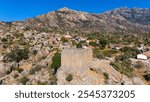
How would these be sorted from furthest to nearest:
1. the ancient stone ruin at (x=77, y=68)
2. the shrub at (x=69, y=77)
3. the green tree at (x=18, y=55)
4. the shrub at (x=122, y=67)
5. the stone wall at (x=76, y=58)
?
the green tree at (x=18, y=55) → the shrub at (x=122, y=67) → the shrub at (x=69, y=77) → the ancient stone ruin at (x=77, y=68) → the stone wall at (x=76, y=58)

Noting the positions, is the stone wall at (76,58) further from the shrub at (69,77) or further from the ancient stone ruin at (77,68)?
the shrub at (69,77)

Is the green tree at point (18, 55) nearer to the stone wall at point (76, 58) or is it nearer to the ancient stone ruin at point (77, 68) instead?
the ancient stone ruin at point (77, 68)

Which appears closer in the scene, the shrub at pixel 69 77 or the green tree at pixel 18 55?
the shrub at pixel 69 77

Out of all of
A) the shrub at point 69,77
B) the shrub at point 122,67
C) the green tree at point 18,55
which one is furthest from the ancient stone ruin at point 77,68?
the green tree at point 18,55

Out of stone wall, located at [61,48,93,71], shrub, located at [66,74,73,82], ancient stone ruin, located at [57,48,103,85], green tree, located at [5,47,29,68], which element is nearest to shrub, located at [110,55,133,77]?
ancient stone ruin, located at [57,48,103,85]

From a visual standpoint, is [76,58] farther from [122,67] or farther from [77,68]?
[122,67]

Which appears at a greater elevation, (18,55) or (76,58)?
(18,55)

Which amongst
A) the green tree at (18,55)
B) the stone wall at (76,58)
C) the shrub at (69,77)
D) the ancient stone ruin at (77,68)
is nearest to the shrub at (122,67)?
the ancient stone ruin at (77,68)

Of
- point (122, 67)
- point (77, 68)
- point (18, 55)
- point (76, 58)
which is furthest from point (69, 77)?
point (18, 55)

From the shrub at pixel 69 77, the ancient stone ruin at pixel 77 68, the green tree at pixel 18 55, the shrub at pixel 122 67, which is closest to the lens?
the ancient stone ruin at pixel 77 68

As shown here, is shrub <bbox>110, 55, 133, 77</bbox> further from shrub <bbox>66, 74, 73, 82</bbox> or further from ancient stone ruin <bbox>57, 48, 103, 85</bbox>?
shrub <bbox>66, 74, 73, 82</bbox>

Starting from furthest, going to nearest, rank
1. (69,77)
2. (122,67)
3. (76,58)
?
(122,67), (69,77), (76,58)

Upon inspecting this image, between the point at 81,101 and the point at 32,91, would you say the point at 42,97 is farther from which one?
the point at 81,101

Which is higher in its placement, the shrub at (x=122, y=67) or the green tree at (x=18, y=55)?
the green tree at (x=18, y=55)
